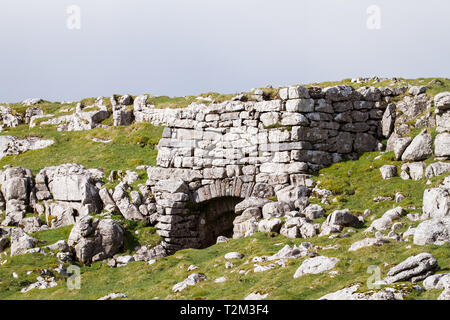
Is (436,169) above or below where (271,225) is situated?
above

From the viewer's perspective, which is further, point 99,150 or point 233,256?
point 99,150

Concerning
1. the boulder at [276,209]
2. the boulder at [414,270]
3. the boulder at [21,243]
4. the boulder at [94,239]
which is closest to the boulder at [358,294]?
the boulder at [414,270]

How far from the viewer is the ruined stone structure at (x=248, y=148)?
2656 centimetres

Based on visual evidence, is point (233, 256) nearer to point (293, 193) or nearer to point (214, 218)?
point (293, 193)

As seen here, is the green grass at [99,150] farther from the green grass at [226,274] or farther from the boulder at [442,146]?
the boulder at [442,146]

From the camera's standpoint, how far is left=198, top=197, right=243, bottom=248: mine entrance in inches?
1097

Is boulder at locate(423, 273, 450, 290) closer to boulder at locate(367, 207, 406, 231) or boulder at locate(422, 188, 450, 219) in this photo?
boulder at locate(422, 188, 450, 219)

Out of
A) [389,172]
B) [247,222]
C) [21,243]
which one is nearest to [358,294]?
[247,222]

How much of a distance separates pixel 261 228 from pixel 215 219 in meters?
6.06

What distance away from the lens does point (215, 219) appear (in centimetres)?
2841

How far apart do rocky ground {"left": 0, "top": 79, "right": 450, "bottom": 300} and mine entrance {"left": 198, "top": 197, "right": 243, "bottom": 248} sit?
0.52 metres

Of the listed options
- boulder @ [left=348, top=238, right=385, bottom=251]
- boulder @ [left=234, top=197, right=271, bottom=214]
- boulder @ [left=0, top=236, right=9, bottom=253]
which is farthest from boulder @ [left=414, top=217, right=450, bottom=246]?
boulder @ [left=0, top=236, right=9, bottom=253]

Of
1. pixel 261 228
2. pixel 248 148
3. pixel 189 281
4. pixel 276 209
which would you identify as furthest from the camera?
pixel 248 148
